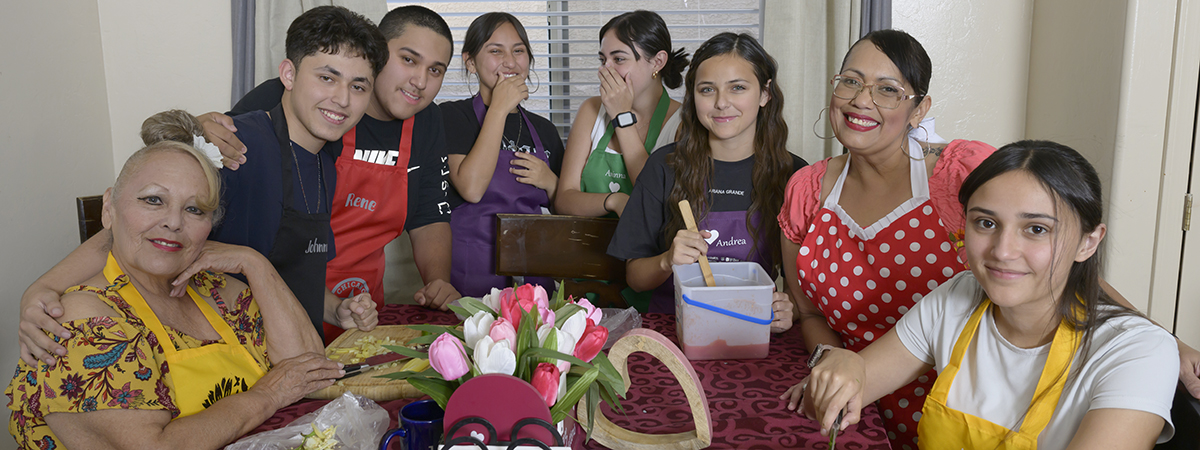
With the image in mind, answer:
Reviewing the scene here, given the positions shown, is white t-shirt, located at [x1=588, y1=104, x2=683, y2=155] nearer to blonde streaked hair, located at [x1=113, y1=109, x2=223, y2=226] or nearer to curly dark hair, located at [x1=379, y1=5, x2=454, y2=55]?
curly dark hair, located at [x1=379, y1=5, x2=454, y2=55]

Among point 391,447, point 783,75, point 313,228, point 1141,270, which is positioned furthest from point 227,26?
point 1141,270

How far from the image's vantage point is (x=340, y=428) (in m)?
1.20

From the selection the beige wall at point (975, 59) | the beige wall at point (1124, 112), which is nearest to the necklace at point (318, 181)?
the beige wall at point (975, 59)

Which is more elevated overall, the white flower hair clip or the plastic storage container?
the white flower hair clip

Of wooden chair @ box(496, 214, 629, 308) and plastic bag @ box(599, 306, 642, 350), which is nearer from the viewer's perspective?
plastic bag @ box(599, 306, 642, 350)

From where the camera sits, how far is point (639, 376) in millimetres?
1507

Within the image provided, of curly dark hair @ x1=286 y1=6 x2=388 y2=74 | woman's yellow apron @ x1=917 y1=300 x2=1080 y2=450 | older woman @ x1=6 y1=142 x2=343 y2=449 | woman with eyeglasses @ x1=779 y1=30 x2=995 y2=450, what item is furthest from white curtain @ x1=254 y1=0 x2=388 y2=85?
woman's yellow apron @ x1=917 y1=300 x2=1080 y2=450

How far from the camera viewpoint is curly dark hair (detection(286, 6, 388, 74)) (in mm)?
1910

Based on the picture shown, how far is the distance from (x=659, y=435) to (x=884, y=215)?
2.90 ft

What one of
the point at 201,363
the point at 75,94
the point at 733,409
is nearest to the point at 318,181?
the point at 201,363

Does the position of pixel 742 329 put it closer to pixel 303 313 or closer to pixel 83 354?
pixel 303 313

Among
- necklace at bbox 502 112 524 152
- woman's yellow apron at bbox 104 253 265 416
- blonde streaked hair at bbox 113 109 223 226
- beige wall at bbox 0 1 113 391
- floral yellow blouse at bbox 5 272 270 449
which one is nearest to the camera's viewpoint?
floral yellow blouse at bbox 5 272 270 449

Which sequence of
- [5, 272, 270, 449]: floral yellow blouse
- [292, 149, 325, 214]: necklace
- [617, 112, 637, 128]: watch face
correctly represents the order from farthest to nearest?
[617, 112, 637, 128]: watch face
[292, 149, 325, 214]: necklace
[5, 272, 270, 449]: floral yellow blouse

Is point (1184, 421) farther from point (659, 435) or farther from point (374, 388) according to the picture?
point (374, 388)
